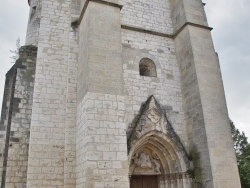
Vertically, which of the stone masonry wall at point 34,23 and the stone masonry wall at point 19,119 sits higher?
the stone masonry wall at point 34,23

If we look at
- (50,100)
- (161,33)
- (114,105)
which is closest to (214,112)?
(114,105)

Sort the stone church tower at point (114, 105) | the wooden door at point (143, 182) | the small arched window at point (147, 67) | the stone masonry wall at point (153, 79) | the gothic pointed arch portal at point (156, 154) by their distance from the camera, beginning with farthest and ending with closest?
the small arched window at point (147, 67) < the stone masonry wall at point (153, 79) < the wooden door at point (143, 182) < the gothic pointed arch portal at point (156, 154) < the stone church tower at point (114, 105)

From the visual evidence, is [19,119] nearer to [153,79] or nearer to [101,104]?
[101,104]

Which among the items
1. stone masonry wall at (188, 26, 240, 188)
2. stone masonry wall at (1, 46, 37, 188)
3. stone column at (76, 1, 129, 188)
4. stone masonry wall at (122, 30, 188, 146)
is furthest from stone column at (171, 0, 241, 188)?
stone masonry wall at (1, 46, 37, 188)

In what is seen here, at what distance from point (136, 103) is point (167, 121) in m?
1.05

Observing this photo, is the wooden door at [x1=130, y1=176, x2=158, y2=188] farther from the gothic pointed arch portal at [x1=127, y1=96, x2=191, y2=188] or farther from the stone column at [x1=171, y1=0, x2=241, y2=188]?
the stone column at [x1=171, y1=0, x2=241, y2=188]

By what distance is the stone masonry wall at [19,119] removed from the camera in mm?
6754

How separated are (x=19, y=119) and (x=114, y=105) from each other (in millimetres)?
2891

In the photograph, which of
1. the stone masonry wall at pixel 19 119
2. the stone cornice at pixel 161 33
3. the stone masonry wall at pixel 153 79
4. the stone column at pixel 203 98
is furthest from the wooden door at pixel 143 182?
the stone cornice at pixel 161 33

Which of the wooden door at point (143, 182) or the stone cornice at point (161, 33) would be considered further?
the stone cornice at point (161, 33)

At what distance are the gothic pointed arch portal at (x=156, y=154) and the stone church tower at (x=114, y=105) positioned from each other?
0.09 ft

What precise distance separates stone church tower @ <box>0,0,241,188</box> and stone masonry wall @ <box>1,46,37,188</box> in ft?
0.08

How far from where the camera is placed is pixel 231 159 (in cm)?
713

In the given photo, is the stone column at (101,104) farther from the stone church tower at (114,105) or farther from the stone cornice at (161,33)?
the stone cornice at (161,33)
